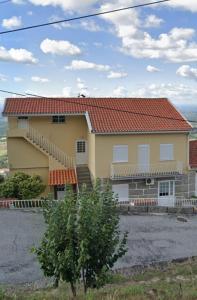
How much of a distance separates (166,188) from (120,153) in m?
4.42

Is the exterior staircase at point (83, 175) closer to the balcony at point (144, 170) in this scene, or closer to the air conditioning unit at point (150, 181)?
the balcony at point (144, 170)

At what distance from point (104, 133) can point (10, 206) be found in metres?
7.79

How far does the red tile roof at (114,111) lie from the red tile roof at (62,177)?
13.2 feet

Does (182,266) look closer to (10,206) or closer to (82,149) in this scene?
(10,206)

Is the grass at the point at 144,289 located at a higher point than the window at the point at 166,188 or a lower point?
lower

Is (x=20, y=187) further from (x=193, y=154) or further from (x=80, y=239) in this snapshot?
(x=80, y=239)

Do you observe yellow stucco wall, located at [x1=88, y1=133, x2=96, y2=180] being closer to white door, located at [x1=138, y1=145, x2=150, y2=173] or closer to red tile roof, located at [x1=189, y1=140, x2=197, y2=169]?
white door, located at [x1=138, y1=145, x2=150, y2=173]

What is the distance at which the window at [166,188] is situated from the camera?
2445cm

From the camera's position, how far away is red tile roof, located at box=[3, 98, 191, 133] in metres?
23.5

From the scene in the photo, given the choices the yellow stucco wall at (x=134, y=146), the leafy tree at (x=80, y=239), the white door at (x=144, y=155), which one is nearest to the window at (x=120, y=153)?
the yellow stucco wall at (x=134, y=146)

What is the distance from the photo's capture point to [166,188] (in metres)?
24.6

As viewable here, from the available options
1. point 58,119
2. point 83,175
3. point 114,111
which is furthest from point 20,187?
point 114,111

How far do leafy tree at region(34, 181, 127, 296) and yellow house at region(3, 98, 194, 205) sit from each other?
1544cm

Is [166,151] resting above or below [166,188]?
above
